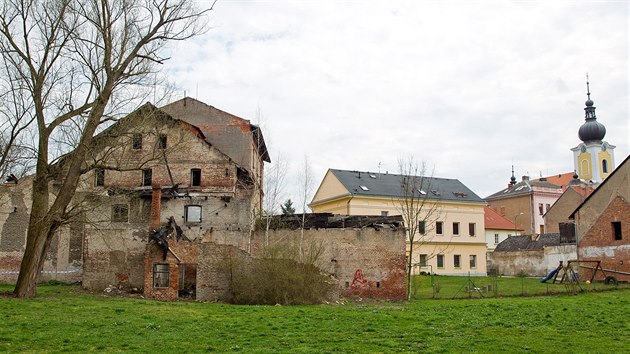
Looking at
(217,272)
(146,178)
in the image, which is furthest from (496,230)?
(217,272)

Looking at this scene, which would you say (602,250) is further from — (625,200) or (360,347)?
(360,347)

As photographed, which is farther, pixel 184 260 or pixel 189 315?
pixel 184 260

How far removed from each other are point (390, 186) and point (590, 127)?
4571 cm

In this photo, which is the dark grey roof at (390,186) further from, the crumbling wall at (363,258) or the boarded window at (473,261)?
the crumbling wall at (363,258)

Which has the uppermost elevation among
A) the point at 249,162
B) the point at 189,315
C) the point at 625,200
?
the point at 249,162

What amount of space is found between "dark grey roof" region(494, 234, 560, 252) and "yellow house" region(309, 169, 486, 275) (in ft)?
6.81

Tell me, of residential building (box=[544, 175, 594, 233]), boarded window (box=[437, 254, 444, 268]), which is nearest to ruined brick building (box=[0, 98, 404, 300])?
boarded window (box=[437, 254, 444, 268])

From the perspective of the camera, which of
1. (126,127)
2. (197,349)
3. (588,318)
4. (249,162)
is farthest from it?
(249,162)

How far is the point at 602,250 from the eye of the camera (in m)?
36.2

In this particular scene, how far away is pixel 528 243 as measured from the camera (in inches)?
1986

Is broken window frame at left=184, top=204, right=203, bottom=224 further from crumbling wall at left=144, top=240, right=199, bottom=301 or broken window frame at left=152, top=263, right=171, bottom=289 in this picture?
broken window frame at left=152, top=263, right=171, bottom=289

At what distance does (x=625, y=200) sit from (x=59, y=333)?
32550 mm

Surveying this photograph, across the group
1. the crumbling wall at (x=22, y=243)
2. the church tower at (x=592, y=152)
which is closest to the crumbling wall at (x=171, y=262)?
the crumbling wall at (x=22, y=243)

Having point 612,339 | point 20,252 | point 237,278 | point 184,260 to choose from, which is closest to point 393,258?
point 237,278
